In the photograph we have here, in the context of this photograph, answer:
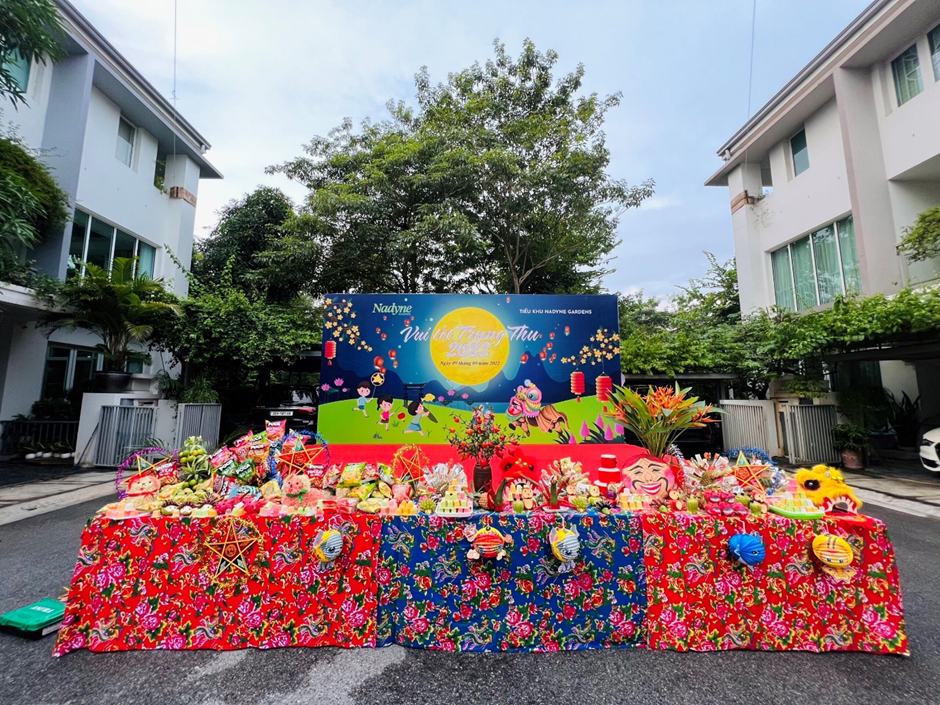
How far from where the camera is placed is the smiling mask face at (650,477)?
2406 millimetres

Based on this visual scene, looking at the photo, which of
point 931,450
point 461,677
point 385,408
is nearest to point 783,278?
point 931,450

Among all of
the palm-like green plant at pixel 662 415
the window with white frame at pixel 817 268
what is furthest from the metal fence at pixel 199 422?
the window with white frame at pixel 817 268

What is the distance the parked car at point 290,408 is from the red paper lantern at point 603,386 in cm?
488

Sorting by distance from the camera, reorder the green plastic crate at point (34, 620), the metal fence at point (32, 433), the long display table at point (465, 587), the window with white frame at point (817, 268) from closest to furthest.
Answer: the long display table at point (465, 587), the green plastic crate at point (34, 620), the metal fence at point (32, 433), the window with white frame at point (817, 268)

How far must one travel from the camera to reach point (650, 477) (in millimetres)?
2453

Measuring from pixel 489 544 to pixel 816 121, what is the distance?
43.5ft

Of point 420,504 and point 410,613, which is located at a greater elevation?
point 420,504

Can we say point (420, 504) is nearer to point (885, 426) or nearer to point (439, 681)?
point (439, 681)

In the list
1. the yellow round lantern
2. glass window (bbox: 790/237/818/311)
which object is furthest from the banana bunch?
glass window (bbox: 790/237/818/311)

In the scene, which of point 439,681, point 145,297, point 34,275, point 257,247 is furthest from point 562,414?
point 257,247

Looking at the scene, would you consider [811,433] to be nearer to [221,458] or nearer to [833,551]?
[833,551]

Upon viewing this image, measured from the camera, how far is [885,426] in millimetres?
7977

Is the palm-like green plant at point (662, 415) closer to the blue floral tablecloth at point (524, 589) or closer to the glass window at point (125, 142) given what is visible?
the blue floral tablecloth at point (524, 589)

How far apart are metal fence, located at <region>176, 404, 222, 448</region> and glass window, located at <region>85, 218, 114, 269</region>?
445 centimetres
